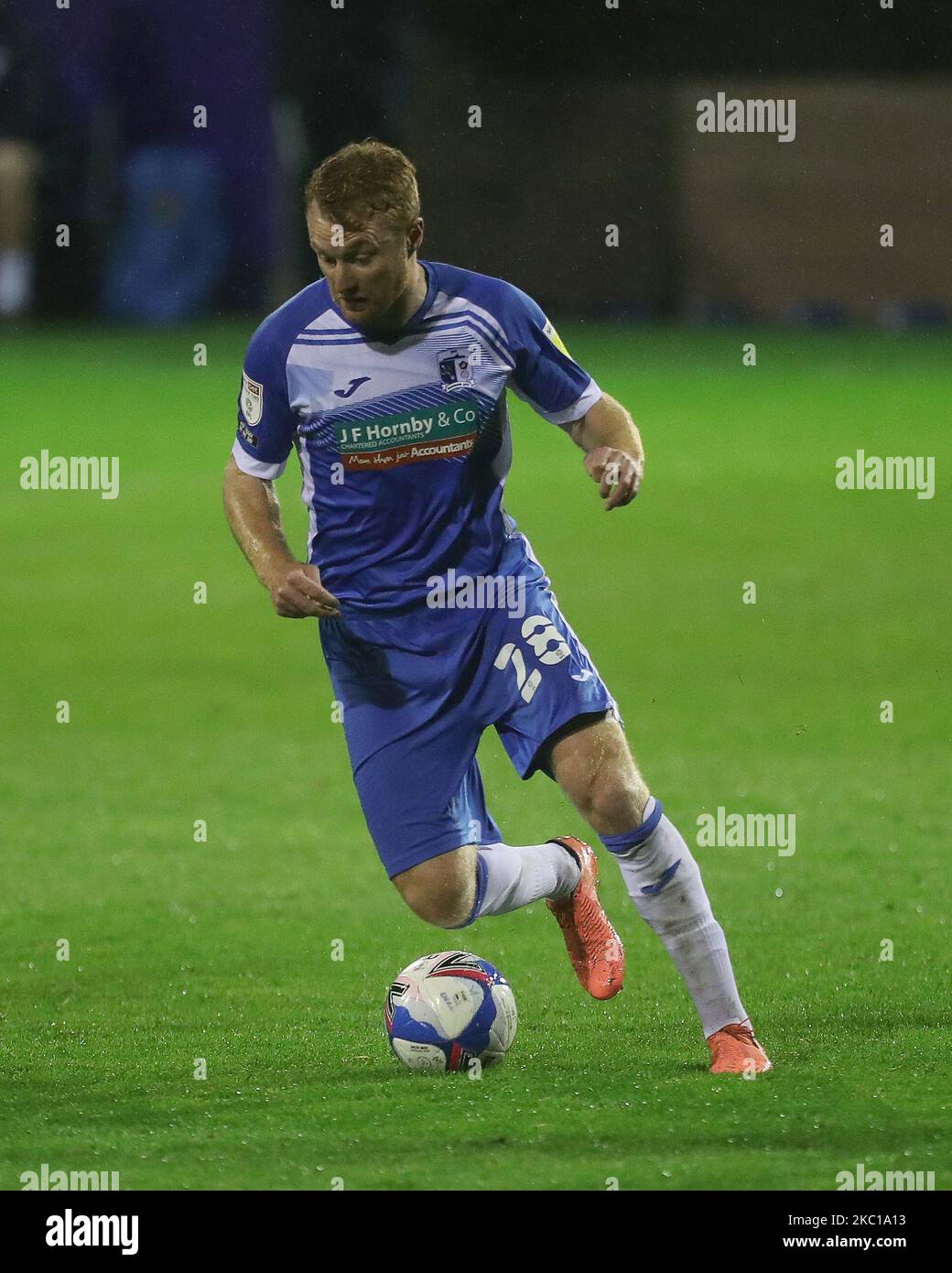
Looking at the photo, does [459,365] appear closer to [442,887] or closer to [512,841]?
[442,887]

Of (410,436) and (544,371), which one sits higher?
(544,371)

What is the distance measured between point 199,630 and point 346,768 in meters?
4.40

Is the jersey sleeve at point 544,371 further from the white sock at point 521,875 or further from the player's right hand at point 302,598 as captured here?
the white sock at point 521,875

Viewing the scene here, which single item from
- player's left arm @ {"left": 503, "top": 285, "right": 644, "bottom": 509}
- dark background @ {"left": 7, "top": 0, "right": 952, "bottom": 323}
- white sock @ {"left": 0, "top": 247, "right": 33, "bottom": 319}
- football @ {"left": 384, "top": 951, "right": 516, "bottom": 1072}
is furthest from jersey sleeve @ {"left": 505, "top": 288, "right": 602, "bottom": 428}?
white sock @ {"left": 0, "top": 247, "right": 33, "bottom": 319}

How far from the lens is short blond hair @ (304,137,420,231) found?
17.9 feet

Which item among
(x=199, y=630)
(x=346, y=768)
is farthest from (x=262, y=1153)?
(x=199, y=630)

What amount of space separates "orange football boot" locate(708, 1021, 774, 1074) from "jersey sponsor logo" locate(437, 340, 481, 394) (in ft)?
5.78

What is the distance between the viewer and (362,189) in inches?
216

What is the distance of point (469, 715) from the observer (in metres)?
5.88

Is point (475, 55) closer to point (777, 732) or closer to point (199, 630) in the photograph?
point (199, 630)

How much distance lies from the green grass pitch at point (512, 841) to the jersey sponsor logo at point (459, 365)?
177 cm

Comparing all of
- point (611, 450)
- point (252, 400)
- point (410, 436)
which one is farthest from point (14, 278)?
point (611, 450)

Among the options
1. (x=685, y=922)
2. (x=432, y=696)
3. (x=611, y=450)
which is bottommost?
(x=685, y=922)

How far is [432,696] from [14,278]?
30149 millimetres
